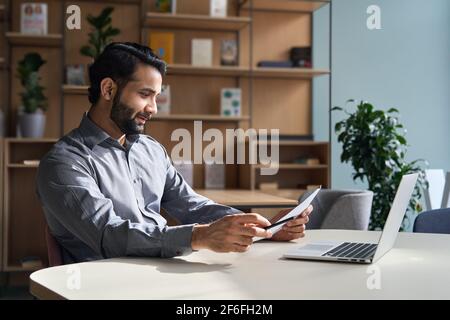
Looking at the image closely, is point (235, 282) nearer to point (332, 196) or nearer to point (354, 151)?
point (332, 196)

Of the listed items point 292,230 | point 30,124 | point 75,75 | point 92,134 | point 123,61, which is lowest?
point 292,230

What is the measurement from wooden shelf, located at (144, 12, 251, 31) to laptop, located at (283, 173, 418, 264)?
2.96m

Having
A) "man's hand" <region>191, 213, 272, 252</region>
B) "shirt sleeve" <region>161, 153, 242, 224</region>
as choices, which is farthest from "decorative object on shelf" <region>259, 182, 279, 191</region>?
"man's hand" <region>191, 213, 272, 252</region>

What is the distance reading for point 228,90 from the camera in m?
4.59

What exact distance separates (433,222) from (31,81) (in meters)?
2.90

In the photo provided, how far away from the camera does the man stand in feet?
4.85

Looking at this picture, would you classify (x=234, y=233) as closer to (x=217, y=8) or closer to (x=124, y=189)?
(x=124, y=189)

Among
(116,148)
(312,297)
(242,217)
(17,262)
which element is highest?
(116,148)

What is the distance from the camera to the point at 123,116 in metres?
1.96

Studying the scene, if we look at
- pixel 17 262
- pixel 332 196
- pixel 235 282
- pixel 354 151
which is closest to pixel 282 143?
pixel 354 151

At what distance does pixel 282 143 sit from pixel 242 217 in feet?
10.4

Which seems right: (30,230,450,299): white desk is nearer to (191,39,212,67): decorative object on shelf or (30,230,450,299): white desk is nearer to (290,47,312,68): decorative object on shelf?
(191,39,212,67): decorative object on shelf

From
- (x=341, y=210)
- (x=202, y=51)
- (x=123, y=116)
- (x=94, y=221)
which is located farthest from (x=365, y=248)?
(x=202, y=51)

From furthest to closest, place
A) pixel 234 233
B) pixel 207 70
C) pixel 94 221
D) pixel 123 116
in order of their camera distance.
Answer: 1. pixel 207 70
2. pixel 123 116
3. pixel 94 221
4. pixel 234 233
